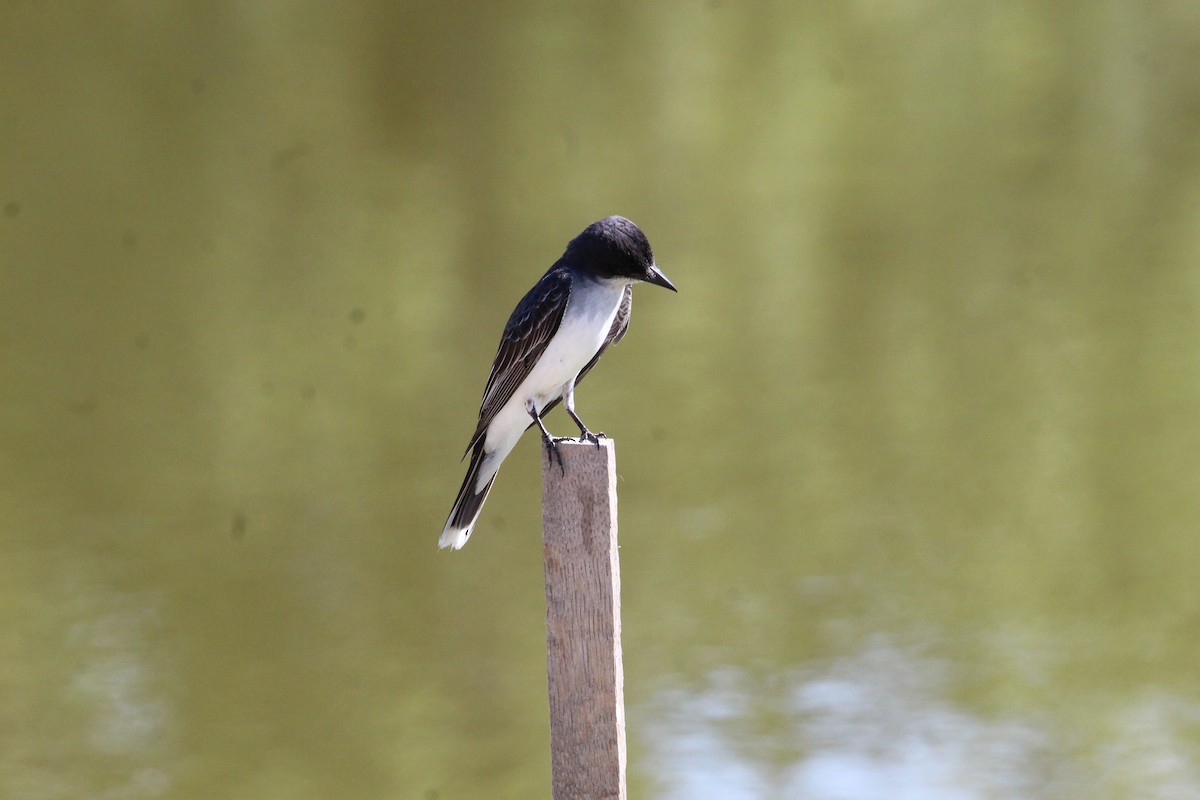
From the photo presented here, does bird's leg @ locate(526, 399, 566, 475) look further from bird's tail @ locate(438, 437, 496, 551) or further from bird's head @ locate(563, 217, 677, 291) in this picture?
bird's head @ locate(563, 217, 677, 291)

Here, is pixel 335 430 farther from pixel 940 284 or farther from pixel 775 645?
pixel 940 284

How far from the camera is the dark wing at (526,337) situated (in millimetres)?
4121

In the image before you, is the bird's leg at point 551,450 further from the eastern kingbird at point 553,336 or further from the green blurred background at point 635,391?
the green blurred background at point 635,391

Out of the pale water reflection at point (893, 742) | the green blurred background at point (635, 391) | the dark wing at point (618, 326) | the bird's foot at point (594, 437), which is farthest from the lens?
the green blurred background at point (635, 391)

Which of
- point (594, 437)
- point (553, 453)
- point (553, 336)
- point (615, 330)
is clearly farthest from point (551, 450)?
point (615, 330)

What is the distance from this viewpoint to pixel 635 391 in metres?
10.1

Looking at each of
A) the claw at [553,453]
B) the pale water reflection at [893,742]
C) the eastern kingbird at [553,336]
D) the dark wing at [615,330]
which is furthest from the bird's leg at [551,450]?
the pale water reflection at [893,742]

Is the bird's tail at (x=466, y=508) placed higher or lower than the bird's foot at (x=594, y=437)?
higher

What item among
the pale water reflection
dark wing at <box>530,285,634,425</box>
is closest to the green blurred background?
the pale water reflection

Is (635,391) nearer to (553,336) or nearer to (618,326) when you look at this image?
(618,326)

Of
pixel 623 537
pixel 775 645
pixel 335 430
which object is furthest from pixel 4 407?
pixel 775 645

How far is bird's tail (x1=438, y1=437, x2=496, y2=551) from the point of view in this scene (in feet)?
13.4

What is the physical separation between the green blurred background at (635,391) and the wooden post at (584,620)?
3225mm

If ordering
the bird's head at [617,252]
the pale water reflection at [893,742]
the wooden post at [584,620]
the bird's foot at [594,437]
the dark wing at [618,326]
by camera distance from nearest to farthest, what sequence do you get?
1. the wooden post at [584,620]
2. the bird's foot at [594,437]
3. the bird's head at [617,252]
4. the dark wing at [618,326]
5. the pale water reflection at [893,742]
